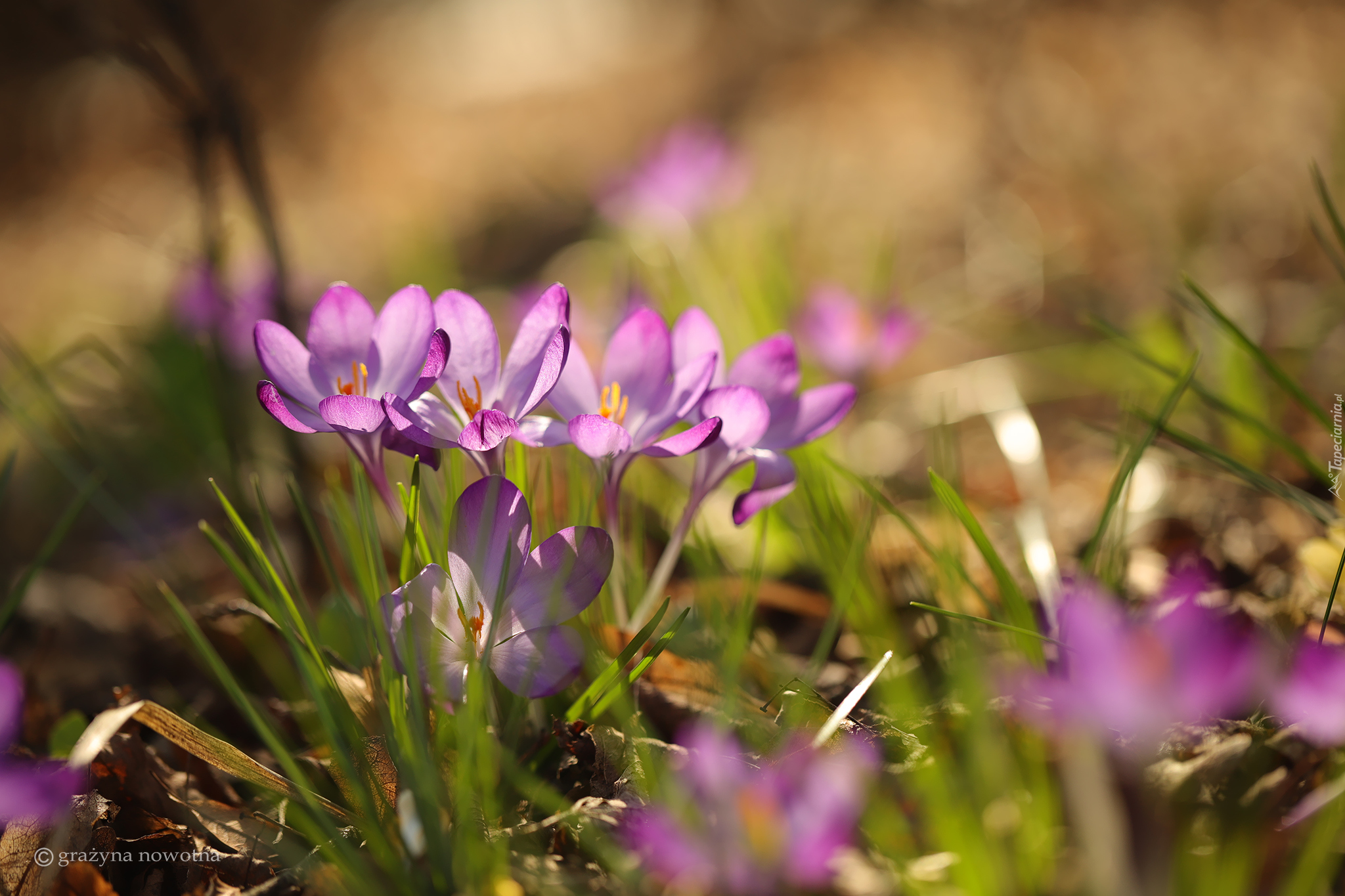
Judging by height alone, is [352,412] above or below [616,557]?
above

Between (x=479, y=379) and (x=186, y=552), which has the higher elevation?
(x=479, y=379)

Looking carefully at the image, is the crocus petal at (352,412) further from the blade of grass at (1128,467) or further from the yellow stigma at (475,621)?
the blade of grass at (1128,467)

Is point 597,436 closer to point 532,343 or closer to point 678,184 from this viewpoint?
point 532,343

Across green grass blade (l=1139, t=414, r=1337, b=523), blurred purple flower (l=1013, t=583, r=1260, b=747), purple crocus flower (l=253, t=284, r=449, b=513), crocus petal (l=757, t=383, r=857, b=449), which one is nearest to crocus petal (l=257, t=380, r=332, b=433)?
purple crocus flower (l=253, t=284, r=449, b=513)

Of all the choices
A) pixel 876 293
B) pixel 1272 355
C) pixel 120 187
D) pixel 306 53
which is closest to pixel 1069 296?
pixel 1272 355

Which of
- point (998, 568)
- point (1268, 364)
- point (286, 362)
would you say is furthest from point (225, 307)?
point (1268, 364)

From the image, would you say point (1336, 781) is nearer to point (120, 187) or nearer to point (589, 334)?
point (589, 334)

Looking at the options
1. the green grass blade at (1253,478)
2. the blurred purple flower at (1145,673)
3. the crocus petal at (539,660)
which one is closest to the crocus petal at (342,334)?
the crocus petal at (539,660)
